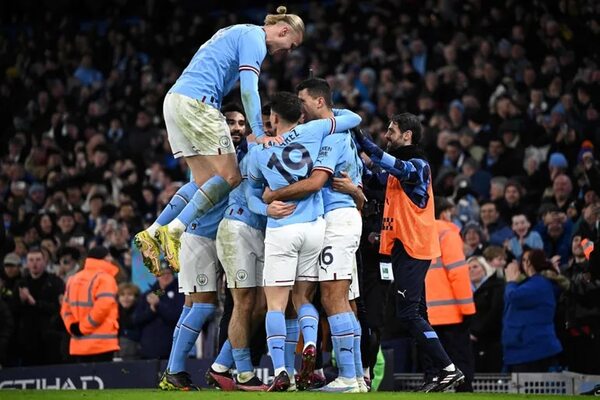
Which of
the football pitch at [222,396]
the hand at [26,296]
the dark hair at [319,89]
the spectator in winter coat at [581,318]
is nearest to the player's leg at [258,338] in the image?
the football pitch at [222,396]

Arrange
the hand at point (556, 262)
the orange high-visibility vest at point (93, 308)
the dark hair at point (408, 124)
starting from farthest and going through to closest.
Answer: the orange high-visibility vest at point (93, 308), the hand at point (556, 262), the dark hair at point (408, 124)

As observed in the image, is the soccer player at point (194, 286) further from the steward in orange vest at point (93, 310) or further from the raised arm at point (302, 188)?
the steward in orange vest at point (93, 310)

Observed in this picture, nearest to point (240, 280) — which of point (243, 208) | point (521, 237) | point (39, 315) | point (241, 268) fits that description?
point (241, 268)

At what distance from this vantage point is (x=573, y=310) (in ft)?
39.5

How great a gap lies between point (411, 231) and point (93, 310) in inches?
193

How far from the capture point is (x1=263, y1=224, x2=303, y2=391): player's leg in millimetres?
9250

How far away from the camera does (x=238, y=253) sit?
973 centimetres

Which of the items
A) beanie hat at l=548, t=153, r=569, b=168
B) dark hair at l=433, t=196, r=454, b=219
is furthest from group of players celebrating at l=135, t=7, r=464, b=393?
beanie hat at l=548, t=153, r=569, b=168

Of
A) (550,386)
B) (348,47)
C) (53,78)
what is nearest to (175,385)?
(550,386)

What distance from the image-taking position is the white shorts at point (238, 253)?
9.73 metres

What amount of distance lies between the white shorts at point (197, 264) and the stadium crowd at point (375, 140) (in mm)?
388

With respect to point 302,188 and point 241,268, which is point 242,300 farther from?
point 302,188

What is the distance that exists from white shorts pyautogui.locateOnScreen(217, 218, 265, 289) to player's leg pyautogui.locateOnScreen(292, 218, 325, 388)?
1.32 ft

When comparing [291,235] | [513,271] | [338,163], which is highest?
[338,163]
